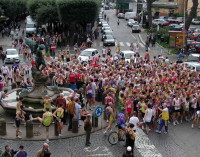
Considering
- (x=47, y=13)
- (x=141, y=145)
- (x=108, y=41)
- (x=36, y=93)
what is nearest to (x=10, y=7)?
(x=47, y=13)

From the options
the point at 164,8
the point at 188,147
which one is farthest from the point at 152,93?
the point at 164,8

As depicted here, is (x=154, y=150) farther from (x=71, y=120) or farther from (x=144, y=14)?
(x=144, y=14)

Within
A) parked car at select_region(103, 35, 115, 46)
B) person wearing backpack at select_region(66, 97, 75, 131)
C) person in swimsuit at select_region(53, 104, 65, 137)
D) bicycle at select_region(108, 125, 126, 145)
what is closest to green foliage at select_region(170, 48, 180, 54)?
parked car at select_region(103, 35, 115, 46)

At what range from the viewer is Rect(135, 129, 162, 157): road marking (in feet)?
47.5

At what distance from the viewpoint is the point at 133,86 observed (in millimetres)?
20172

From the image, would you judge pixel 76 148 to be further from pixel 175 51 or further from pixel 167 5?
pixel 167 5

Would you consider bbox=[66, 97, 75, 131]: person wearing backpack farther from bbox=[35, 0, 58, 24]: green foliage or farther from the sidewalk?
bbox=[35, 0, 58, 24]: green foliage

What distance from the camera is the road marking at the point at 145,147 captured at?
14.5 m

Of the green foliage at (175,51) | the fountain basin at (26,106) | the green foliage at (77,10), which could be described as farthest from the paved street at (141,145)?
the green foliage at (77,10)

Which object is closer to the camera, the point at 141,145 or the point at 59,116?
the point at 141,145

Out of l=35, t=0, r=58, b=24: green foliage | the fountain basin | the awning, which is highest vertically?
the awning

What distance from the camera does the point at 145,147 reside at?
15086mm

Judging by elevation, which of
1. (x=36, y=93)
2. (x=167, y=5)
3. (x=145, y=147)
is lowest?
(x=145, y=147)

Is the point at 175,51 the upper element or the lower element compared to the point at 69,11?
lower
